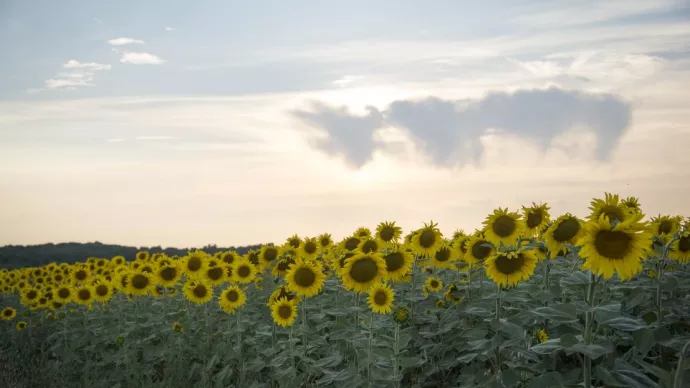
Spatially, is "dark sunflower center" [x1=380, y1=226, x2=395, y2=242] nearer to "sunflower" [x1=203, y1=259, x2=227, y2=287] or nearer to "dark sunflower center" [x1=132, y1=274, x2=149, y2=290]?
"sunflower" [x1=203, y1=259, x2=227, y2=287]

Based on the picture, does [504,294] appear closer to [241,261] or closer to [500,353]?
[500,353]

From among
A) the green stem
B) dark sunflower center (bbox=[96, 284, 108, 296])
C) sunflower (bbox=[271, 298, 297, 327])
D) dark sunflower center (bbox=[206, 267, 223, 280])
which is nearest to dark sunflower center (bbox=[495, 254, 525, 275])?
the green stem

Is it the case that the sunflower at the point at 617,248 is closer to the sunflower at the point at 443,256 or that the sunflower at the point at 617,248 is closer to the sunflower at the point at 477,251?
the sunflower at the point at 477,251

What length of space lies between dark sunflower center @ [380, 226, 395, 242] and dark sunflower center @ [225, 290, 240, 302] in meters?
2.70

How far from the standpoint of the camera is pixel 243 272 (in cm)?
1195

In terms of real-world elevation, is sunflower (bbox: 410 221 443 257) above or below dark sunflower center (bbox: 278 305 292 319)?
above

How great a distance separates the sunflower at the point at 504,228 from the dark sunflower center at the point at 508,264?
1283mm

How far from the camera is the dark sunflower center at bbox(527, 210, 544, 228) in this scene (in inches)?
340

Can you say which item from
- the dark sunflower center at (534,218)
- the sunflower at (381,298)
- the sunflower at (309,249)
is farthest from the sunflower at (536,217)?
the sunflower at (309,249)

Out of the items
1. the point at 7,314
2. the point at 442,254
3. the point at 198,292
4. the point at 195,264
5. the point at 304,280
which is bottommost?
the point at 7,314

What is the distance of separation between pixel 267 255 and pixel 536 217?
577 cm

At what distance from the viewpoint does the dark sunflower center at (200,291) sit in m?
11.6

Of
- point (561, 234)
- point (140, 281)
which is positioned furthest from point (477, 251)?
point (140, 281)

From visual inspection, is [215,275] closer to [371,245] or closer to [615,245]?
[371,245]
